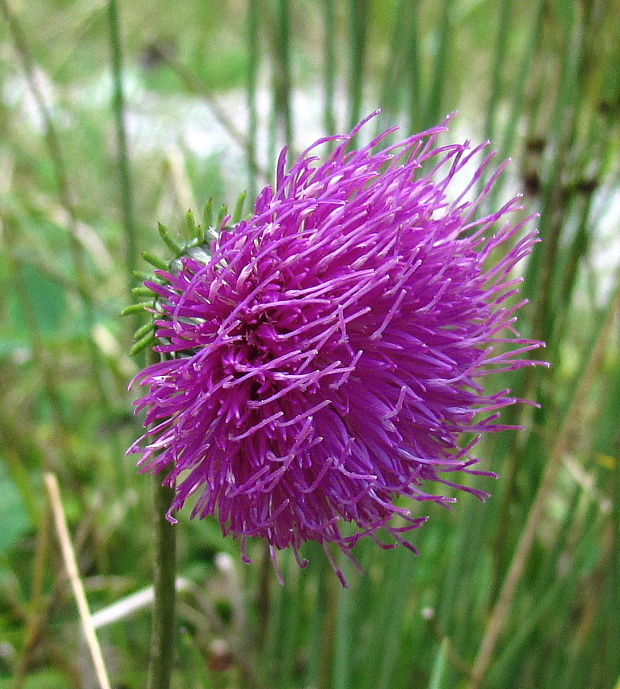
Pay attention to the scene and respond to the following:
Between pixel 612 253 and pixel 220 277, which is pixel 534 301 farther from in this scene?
pixel 612 253

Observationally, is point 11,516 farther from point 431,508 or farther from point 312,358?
point 312,358

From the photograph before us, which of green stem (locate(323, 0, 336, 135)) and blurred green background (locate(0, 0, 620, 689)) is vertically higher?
green stem (locate(323, 0, 336, 135))

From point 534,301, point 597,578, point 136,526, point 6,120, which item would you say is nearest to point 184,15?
point 6,120

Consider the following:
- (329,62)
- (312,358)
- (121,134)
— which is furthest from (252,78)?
(312,358)

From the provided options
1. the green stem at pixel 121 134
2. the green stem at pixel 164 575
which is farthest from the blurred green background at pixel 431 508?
the green stem at pixel 164 575

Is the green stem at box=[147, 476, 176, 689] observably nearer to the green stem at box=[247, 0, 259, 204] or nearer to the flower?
the flower

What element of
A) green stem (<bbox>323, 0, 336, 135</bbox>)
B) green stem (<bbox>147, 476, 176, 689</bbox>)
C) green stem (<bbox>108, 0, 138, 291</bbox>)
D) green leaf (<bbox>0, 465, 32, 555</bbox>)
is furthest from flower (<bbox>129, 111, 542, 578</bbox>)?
green leaf (<bbox>0, 465, 32, 555</bbox>)
